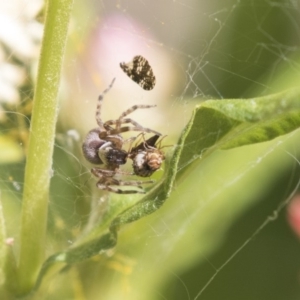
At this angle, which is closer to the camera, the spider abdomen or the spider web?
the spider abdomen

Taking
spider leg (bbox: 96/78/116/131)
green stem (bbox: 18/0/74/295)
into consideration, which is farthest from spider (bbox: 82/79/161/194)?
green stem (bbox: 18/0/74/295)

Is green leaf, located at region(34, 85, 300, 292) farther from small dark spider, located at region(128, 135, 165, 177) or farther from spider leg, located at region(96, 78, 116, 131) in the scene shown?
spider leg, located at region(96, 78, 116, 131)

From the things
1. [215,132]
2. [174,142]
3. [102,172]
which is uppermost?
[215,132]

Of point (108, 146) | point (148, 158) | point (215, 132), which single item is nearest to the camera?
point (215, 132)

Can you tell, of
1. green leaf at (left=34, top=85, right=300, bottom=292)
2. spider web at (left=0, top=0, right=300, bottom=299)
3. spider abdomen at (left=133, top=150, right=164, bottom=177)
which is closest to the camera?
green leaf at (left=34, top=85, right=300, bottom=292)

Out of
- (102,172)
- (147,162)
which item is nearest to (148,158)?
(147,162)

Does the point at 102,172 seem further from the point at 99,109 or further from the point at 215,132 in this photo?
the point at 215,132

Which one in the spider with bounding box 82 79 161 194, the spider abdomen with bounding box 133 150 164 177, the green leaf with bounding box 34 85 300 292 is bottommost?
the spider with bounding box 82 79 161 194

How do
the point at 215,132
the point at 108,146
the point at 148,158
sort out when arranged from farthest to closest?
the point at 108,146, the point at 148,158, the point at 215,132
